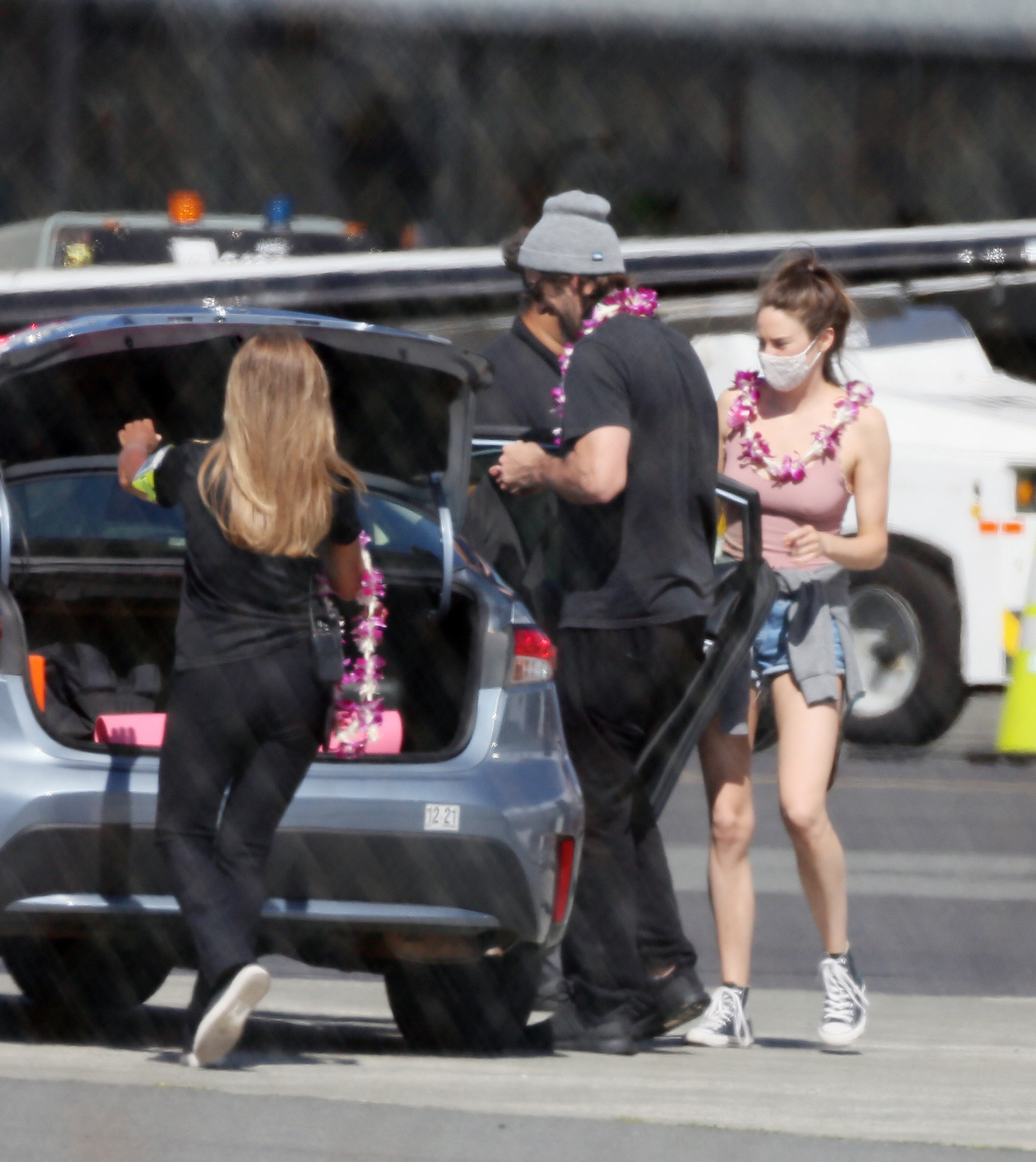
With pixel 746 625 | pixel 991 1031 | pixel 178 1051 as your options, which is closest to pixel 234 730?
pixel 178 1051

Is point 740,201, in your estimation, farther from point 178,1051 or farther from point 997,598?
point 178,1051

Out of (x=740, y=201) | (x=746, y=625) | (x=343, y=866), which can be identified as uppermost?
(x=740, y=201)

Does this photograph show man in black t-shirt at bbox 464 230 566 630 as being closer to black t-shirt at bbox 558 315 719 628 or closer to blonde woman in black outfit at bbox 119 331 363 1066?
black t-shirt at bbox 558 315 719 628

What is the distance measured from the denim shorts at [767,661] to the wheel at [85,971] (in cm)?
156

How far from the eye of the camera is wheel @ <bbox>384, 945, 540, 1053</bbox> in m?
5.58

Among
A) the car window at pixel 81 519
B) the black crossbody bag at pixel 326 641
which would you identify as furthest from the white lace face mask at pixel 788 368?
the car window at pixel 81 519

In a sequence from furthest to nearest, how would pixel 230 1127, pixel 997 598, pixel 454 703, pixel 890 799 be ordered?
1. pixel 997 598
2. pixel 890 799
3. pixel 454 703
4. pixel 230 1127

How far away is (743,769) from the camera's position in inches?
232

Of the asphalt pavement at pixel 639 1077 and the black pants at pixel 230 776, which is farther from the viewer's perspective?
the black pants at pixel 230 776

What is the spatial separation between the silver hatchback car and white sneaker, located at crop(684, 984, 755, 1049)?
442 millimetres

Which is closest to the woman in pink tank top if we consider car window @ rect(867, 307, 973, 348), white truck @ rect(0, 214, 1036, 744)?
white truck @ rect(0, 214, 1036, 744)

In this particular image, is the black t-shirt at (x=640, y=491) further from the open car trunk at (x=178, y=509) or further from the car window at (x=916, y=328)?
the car window at (x=916, y=328)

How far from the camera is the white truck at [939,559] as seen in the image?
453 inches

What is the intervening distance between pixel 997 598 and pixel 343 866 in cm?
701
